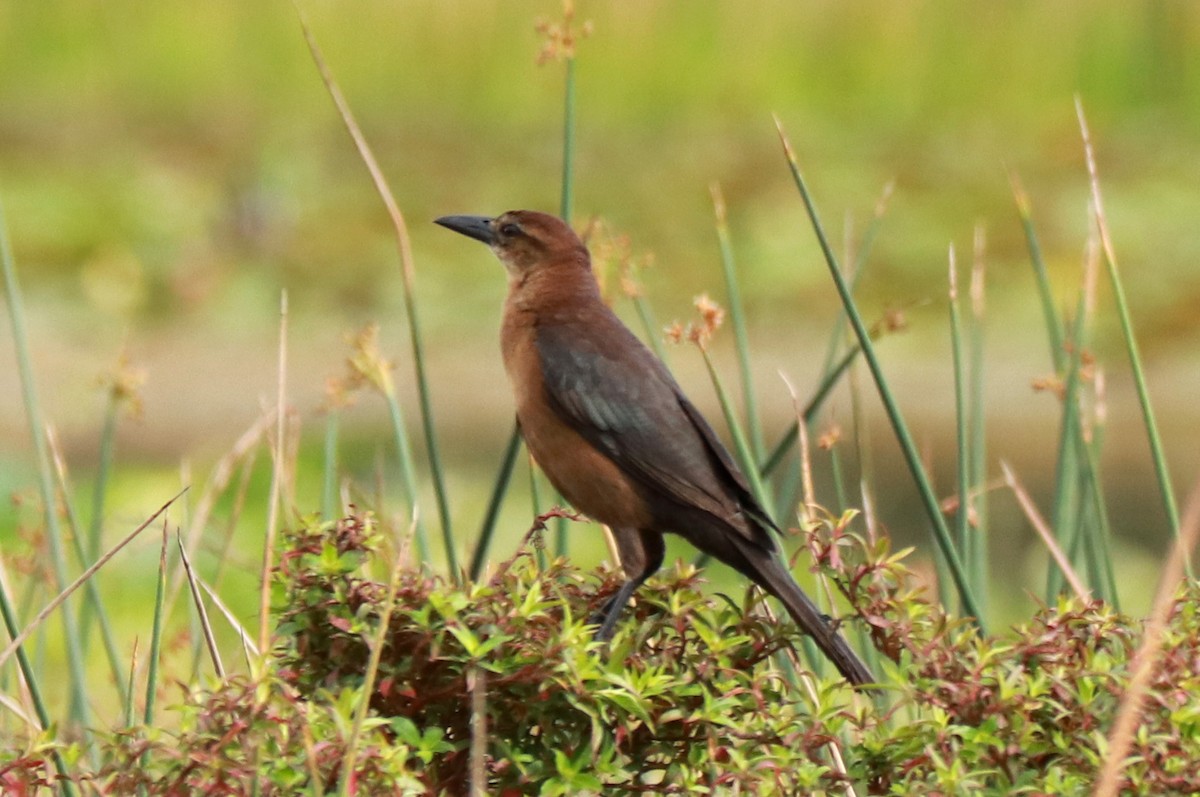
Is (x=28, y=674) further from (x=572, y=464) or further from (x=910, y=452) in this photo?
(x=910, y=452)

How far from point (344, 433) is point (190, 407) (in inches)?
24.5

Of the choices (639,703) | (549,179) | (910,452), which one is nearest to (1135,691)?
(639,703)

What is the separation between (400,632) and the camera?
154 centimetres

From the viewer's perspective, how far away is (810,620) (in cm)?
179

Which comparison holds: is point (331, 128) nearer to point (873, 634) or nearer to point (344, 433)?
point (344, 433)

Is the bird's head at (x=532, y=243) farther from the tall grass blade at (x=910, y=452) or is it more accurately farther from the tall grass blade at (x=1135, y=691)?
the tall grass blade at (x=1135, y=691)

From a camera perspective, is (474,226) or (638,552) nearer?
(638,552)

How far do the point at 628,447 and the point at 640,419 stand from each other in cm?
4

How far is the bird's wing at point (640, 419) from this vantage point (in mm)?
2057

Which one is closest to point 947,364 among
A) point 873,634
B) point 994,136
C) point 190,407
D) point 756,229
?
point 756,229

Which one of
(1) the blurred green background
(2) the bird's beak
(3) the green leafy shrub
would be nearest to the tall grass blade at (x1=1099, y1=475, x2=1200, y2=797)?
(3) the green leafy shrub

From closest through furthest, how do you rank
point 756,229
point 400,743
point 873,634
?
1. point 400,743
2. point 873,634
3. point 756,229

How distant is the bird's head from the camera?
2598mm

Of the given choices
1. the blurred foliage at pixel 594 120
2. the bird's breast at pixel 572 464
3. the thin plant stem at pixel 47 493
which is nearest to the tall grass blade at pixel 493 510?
the bird's breast at pixel 572 464
